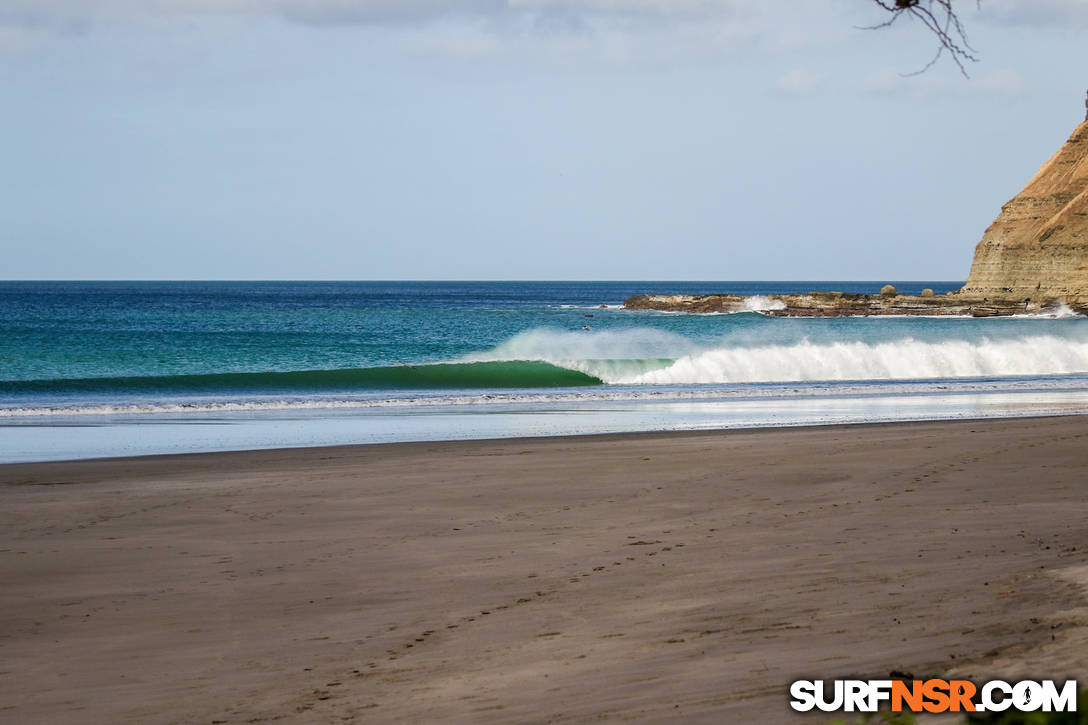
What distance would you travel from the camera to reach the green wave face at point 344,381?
94.6ft

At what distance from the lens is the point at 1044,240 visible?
8275 cm

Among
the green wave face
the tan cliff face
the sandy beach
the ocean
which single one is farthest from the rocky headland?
the sandy beach

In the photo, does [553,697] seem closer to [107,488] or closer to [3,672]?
[3,672]

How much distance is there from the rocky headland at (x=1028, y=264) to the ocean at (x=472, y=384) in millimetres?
16572

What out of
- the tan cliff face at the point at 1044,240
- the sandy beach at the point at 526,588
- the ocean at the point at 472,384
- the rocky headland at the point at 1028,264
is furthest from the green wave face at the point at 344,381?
the tan cliff face at the point at 1044,240

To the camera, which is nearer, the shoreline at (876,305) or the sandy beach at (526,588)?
the sandy beach at (526,588)

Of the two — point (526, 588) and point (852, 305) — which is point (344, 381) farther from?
point (852, 305)

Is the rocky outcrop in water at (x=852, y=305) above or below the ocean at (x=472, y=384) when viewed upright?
above

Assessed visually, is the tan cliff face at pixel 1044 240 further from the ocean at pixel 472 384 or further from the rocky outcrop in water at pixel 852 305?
the ocean at pixel 472 384

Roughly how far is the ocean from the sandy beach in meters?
5.76

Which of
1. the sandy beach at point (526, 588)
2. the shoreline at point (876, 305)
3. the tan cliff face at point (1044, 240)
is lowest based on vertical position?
the sandy beach at point (526, 588)

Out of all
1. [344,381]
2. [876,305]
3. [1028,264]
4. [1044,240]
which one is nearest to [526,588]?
[344,381]

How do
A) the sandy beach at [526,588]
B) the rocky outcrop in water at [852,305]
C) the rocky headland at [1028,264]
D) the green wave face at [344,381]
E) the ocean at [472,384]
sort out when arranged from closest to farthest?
the sandy beach at [526,588]
the ocean at [472,384]
the green wave face at [344,381]
the rocky headland at [1028,264]
the rocky outcrop in water at [852,305]

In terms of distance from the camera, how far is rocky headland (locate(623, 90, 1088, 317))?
80.4m
